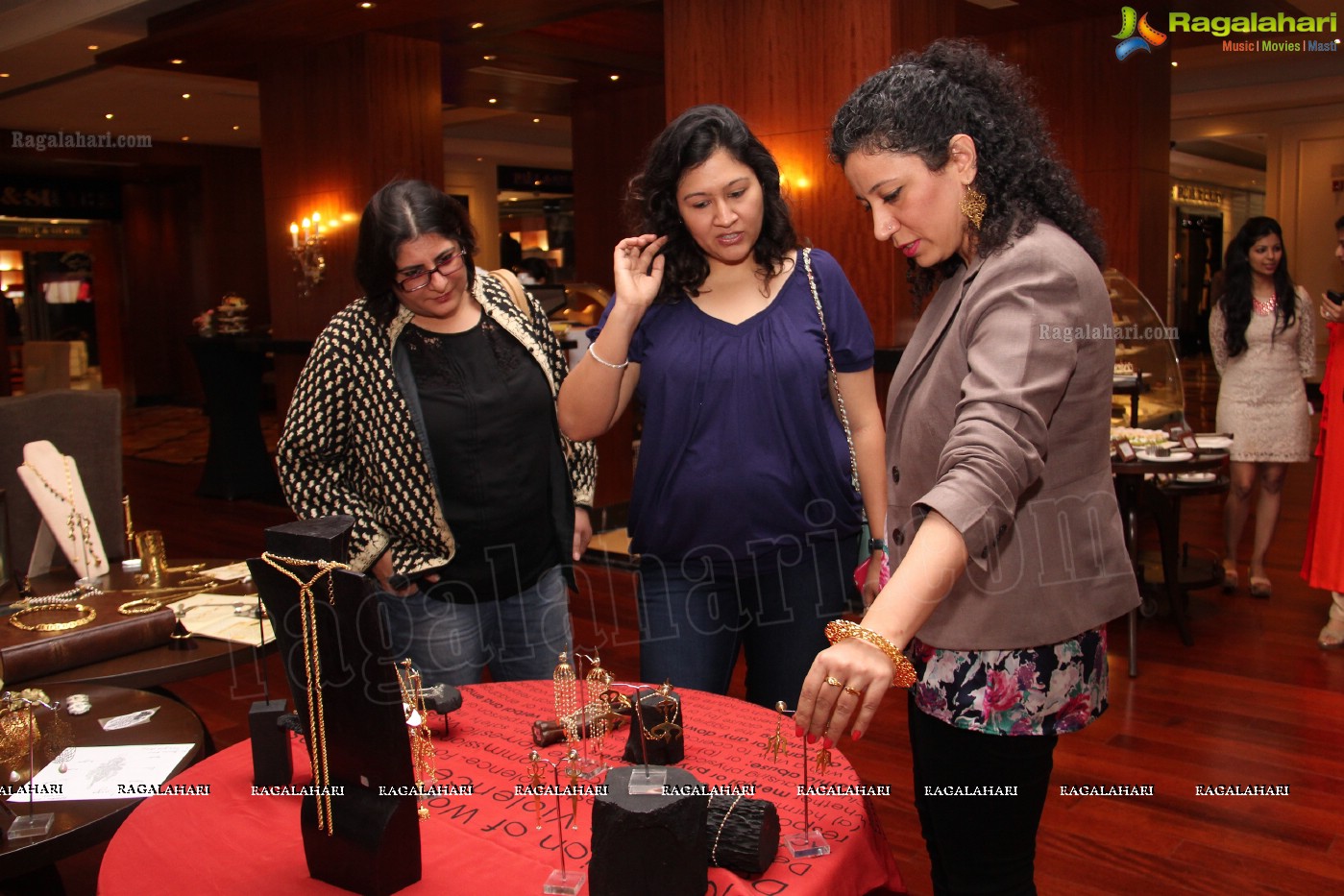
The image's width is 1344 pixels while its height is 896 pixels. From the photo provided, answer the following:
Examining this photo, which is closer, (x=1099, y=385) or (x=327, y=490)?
(x=1099, y=385)

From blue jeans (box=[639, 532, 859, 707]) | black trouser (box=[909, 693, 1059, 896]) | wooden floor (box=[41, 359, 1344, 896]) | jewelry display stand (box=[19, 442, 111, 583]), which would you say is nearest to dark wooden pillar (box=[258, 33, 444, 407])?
wooden floor (box=[41, 359, 1344, 896])

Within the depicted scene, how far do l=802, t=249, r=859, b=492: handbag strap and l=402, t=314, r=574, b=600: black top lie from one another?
25.8 inches

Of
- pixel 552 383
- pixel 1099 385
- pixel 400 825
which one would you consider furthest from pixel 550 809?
pixel 552 383

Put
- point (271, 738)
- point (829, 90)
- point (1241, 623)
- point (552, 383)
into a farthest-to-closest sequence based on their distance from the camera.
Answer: point (829, 90) < point (1241, 623) < point (552, 383) < point (271, 738)

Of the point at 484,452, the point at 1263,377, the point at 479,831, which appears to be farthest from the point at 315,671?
the point at 1263,377

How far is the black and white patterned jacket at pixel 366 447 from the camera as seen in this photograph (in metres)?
2.31

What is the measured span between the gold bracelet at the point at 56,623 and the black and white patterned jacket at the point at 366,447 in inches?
26.7

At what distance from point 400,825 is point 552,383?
132 cm

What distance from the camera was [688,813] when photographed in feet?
4.04

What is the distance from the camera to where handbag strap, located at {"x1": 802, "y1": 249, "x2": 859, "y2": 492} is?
2207 mm

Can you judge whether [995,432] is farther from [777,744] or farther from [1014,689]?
[777,744]

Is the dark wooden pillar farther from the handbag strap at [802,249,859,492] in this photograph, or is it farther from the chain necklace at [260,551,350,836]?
the chain necklace at [260,551,350,836]

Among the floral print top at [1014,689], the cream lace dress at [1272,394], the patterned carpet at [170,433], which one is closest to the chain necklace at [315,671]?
the floral print top at [1014,689]

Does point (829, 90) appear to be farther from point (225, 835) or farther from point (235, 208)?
point (235, 208)
